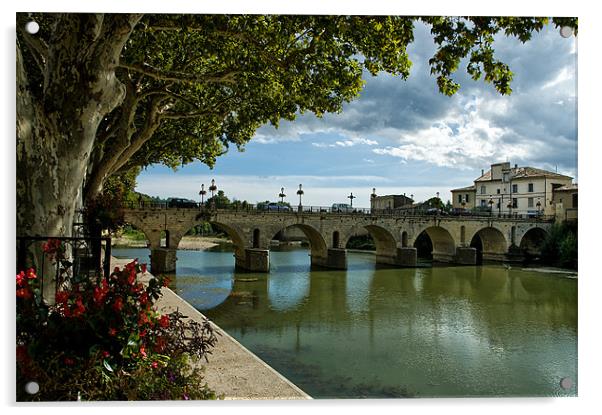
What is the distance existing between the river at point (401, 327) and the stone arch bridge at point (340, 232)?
1.66 meters

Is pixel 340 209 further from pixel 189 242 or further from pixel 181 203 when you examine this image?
pixel 189 242

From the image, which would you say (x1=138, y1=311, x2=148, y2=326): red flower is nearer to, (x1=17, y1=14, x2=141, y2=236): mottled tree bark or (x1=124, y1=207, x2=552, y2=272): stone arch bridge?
(x1=17, y1=14, x2=141, y2=236): mottled tree bark

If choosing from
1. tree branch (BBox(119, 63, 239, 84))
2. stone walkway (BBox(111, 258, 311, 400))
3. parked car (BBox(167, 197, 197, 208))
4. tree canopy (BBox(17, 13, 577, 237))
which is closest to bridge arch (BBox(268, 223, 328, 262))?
parked car (BBox(167, 197, 197, 208))

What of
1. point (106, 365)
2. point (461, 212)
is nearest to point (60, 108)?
point (106, 365)

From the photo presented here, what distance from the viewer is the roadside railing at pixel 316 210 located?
23311 millimetres

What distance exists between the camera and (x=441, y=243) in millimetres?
32781

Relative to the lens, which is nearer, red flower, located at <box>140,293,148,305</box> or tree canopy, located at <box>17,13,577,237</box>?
red flower, located at <box>140,293,148,305</box>

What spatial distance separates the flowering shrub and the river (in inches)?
113

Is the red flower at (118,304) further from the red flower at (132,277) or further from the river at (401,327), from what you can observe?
the river at (401,327)

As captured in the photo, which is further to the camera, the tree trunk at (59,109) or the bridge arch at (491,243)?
the bridge arch at (491,243)

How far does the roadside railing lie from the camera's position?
23311mm

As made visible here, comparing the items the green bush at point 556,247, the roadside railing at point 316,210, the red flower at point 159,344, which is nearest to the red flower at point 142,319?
the red flower at point 159,344

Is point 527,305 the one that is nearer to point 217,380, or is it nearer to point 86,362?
point 217,380

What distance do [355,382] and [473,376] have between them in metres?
2.01
